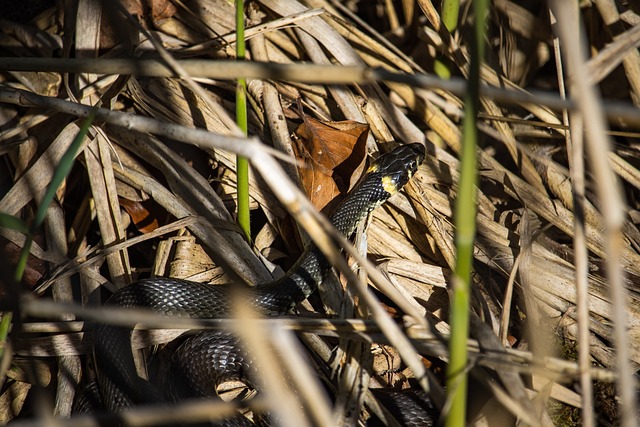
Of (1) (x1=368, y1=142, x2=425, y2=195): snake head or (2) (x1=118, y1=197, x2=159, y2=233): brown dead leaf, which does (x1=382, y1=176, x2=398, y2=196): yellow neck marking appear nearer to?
(1) (x1=368, y1=142, x2=425, y2=195): snake head

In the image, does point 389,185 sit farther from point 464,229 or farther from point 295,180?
point 464,229

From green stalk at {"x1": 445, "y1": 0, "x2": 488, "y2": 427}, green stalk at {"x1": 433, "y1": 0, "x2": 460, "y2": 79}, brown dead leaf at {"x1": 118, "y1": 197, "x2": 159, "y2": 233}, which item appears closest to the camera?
green stalk at {"x1": 445, "y1": 0, "x2": 488, "y2": 427}

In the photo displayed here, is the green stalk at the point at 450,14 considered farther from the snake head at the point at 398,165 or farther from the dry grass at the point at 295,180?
the snake head at the point at 398,165

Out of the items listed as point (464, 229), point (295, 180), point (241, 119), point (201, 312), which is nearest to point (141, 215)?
point (201, 312)

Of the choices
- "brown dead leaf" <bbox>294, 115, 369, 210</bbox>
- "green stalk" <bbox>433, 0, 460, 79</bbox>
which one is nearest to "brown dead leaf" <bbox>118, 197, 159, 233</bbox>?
"brown dead leaf" <bbox>294, 115, 369, 210</bbox>

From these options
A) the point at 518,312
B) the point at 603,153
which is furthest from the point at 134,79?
the point at 603,153

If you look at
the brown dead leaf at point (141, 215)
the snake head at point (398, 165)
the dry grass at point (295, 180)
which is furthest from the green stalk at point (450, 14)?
the brown dead leaf at point (141, 215)
